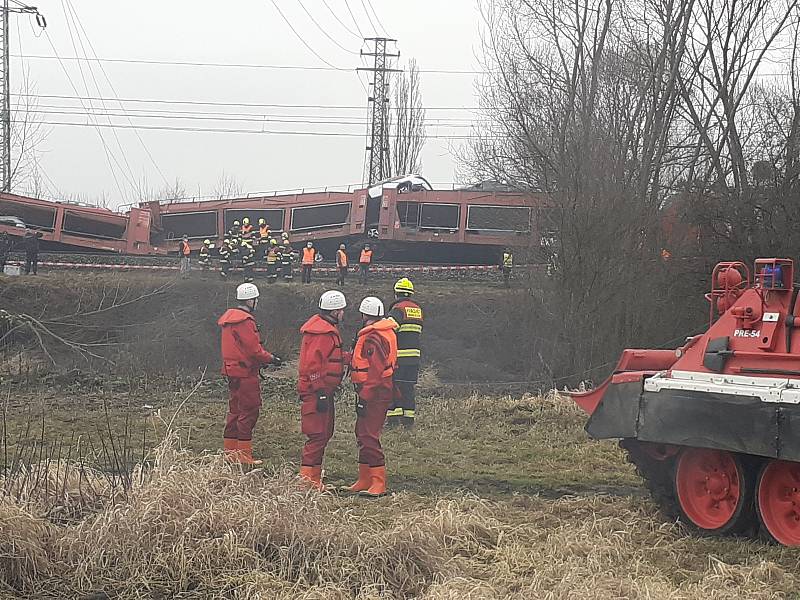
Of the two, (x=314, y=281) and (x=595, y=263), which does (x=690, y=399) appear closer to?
(x=595, y=263)

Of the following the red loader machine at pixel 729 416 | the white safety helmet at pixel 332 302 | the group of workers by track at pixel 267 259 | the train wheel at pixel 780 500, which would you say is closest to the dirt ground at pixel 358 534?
the train wheel at pixel 780 500

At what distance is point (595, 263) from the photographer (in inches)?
639

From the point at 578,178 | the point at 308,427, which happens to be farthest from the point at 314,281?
the point at 308,427

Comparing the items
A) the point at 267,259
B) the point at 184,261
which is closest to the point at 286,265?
the point at 267,259

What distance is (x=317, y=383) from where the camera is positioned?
889 centimetres

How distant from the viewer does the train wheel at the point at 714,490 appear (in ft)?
24.9

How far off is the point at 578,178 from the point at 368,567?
1126 centimetres

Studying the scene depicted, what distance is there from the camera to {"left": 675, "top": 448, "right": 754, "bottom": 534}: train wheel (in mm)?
7586

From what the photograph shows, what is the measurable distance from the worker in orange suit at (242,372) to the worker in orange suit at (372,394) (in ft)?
4.45

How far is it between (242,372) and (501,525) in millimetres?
3540

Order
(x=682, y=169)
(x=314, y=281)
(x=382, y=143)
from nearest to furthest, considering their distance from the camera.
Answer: (x=682, y=169), (x=314, y=281), (x=382, y=143)

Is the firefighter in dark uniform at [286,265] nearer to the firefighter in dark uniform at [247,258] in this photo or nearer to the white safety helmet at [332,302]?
the firefighter in dark uniform at [247,258]

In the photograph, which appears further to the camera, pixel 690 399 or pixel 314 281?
pixel 314 281

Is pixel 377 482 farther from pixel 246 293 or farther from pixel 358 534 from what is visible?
pixel 246 293
